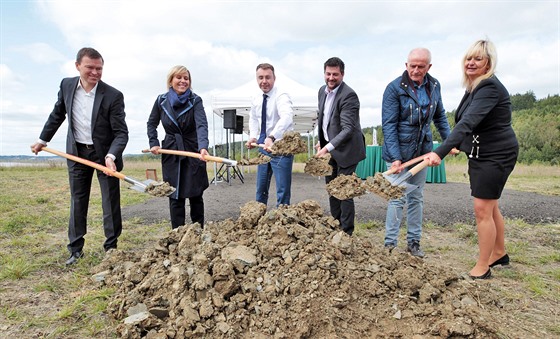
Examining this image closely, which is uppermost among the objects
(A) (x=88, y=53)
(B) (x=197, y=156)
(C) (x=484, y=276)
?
(A) (x=88, y=53)

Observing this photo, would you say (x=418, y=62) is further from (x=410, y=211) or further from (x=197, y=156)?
(x=197, y=156)

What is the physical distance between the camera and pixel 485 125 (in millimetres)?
3107

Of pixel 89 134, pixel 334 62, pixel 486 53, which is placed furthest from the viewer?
pixel 334 62

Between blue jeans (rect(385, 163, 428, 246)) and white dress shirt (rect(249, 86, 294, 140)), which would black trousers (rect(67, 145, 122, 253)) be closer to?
white dress shirt (rect(249, 86, 294, 140))

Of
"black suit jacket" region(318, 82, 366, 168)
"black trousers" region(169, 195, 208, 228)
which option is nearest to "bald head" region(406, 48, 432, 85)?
"black suit jacket" region(318, 82, 366, 168)

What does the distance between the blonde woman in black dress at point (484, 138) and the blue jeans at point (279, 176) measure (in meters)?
1.51

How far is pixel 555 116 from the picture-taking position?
23078mm

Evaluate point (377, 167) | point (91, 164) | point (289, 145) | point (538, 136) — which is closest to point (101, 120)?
point (91, 164)

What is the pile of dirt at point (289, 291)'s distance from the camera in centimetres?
223

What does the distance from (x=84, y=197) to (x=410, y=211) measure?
329cm

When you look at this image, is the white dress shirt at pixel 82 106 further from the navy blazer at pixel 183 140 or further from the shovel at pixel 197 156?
the shovel at pixel 197 156

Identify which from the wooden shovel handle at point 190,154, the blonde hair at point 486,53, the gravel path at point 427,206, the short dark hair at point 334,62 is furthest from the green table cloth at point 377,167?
the blonde hair at point 486,53

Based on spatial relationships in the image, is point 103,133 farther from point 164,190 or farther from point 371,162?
point 371,162

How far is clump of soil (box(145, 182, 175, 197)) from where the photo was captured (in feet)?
11.9
